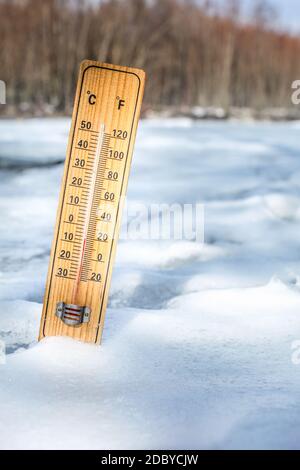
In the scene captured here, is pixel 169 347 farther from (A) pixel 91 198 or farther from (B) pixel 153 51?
(B) pixel 153 51

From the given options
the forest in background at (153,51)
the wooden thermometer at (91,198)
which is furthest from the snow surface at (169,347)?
the forest in background at (153,51)

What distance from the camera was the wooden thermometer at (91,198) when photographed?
1.86 meters

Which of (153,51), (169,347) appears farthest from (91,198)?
(153,51)

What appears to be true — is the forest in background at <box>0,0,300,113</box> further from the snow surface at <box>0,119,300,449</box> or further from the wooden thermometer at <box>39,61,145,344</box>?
the wooden thermometer at <box>39,61,145,344</box>

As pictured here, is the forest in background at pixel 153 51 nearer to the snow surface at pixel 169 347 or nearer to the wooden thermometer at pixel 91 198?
the snow surface at pixel 169 347

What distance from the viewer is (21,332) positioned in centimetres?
213

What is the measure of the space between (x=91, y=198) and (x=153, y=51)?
11691 millimetres

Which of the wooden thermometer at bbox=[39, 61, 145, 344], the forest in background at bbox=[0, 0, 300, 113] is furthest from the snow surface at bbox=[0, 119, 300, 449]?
the forest in background at bbox=[0, 0, 300, 113]

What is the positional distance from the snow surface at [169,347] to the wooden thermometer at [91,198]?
0.37 feet

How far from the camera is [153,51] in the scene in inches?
509

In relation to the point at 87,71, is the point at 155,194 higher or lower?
lower

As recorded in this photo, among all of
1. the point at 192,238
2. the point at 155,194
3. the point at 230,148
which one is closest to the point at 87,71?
the point at 192,238

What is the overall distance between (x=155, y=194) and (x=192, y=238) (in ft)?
4.95
